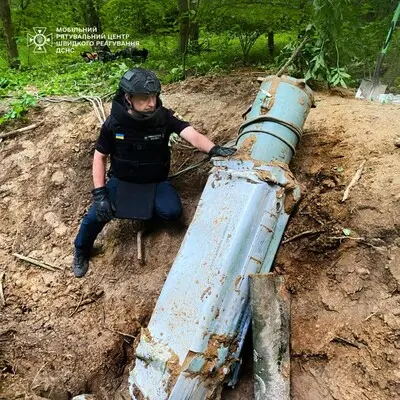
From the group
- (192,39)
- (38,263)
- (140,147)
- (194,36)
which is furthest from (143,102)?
(194,36)

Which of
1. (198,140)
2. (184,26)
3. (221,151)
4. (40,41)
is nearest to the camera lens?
(221,151)

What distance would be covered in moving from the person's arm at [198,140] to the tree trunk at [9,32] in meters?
6.99

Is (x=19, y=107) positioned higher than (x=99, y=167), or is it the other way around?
(x=99, y=167)

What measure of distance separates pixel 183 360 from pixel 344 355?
34.3 inches

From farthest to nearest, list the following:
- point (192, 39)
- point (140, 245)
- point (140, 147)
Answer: point (192, 39) → point (140, 245) → point (140, 147)

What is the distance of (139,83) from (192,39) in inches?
198

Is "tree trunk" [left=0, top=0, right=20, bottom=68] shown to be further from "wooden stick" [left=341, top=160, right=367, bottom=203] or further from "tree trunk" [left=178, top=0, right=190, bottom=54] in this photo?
"wooden stick" [left=341, top=160, right=367, bottom=203]

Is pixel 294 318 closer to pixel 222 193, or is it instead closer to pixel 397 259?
pixel 397 259

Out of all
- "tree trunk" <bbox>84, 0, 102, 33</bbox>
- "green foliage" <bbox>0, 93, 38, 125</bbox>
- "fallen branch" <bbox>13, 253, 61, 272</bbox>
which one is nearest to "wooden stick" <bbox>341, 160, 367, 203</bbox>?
"fallen branch" <bbox>13, 253, 61, 272</bbox>

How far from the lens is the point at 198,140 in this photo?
3.24 m

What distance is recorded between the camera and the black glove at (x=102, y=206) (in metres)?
3.37

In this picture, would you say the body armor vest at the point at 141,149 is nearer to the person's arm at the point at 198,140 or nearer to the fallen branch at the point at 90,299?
the person's arm at the point at 198,140

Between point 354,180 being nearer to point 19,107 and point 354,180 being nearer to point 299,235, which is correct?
Answer: point 299,235

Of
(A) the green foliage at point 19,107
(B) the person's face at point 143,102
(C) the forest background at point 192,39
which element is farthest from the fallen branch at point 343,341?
(A) the green foliage at point 19,107
